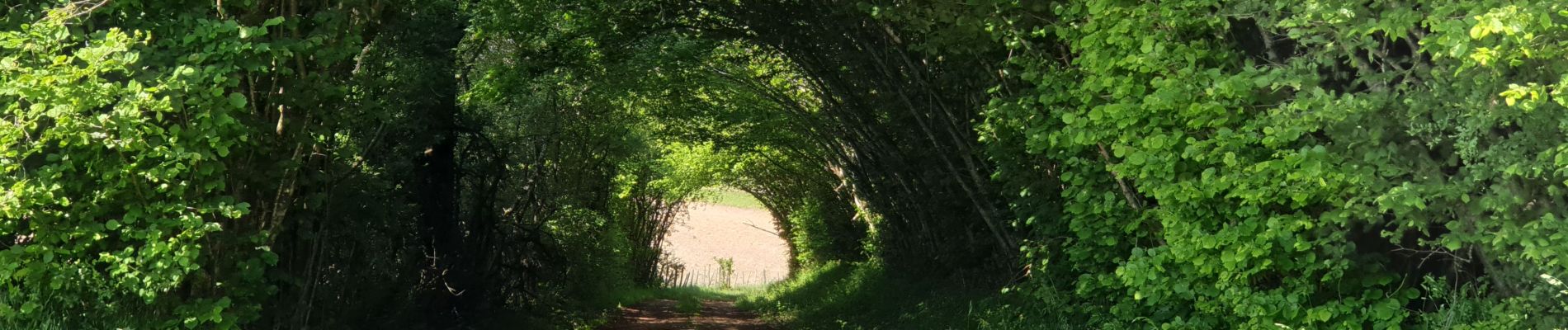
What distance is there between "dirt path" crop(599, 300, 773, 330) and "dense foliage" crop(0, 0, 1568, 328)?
6.17 metres

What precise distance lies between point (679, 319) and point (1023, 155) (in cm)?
1017

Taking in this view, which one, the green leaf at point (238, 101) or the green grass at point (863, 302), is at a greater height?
the green leaf at point (238, 101)

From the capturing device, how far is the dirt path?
15.3 m

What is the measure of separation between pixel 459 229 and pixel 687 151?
10596mm

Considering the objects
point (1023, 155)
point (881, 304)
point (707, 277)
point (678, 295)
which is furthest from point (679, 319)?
point (707, 277)

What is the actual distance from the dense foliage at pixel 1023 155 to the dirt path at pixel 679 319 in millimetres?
6165

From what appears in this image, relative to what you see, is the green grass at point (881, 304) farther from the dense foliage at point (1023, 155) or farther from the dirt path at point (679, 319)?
the dirt path at point (679, 319)

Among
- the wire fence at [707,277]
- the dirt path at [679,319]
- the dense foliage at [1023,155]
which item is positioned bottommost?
the wire fence at [707,277]

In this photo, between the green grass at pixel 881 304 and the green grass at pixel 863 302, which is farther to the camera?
the green grass at pixel 863 302

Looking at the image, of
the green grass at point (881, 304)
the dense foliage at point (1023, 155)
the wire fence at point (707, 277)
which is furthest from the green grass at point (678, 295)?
the dense foliage at point (1023, 155)

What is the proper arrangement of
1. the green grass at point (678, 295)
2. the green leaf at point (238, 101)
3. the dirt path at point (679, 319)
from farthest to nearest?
the green grass at point (678, 295), the dirt path at point (679, 319), the green leaf at point (238, 101)

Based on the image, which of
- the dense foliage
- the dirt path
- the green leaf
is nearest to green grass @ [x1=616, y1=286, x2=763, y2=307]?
the dirt path

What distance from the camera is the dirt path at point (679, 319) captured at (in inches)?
602

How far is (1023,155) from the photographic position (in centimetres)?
744
